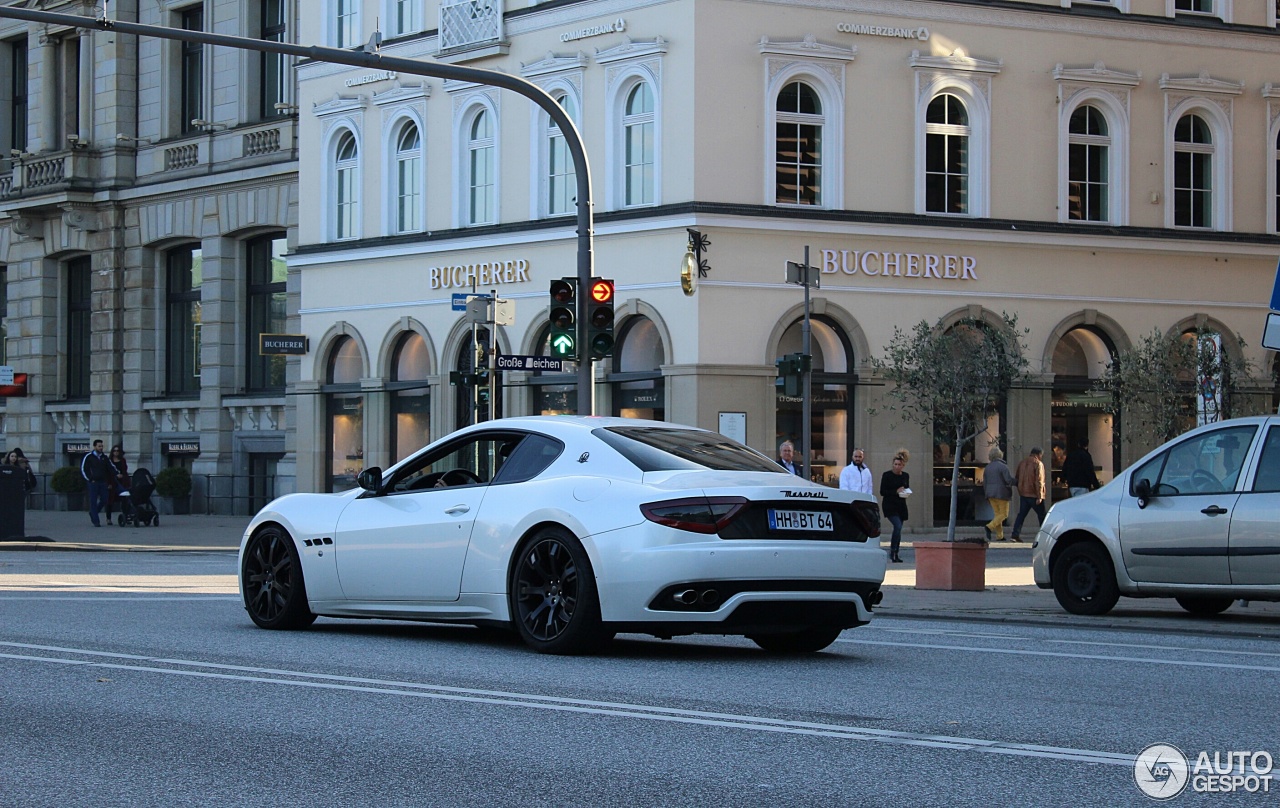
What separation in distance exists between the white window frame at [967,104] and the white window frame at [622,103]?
15.0ft

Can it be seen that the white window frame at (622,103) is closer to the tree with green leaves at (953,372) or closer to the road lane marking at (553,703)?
the tree with green leaves at (953,372)

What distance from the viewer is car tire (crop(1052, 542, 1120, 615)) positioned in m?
15.3

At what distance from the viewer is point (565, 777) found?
6.47 metres

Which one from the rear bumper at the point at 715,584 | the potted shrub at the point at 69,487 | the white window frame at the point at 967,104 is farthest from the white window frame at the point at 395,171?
the rear bumper at the point at 715,584

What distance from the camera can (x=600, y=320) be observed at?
798 inches

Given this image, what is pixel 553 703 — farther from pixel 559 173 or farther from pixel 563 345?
pixel 559 173

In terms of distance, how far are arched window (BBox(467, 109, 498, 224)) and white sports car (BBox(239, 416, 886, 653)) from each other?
23048 mm

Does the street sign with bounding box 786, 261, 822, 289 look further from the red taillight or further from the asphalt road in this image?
the red taillight

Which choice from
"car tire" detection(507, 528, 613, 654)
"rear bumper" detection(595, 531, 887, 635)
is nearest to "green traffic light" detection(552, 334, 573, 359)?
"car tire" detection(507, 528, 613, 654)

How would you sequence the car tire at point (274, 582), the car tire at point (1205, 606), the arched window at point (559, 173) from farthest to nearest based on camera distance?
1. the arched window at point (559, 173)
2. the car tire at point (1205, 606)
3. the car tire at point (274, 582)

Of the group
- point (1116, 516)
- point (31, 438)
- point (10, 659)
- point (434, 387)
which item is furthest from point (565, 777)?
point (31, 438)

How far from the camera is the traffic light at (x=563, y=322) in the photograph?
65.8 ft

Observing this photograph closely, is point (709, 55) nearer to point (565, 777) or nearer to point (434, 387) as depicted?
point (434, 387)

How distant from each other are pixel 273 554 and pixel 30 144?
36.4 m
